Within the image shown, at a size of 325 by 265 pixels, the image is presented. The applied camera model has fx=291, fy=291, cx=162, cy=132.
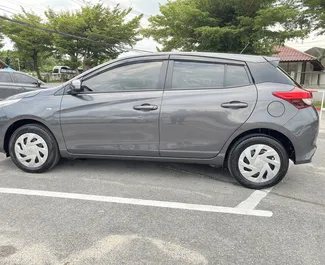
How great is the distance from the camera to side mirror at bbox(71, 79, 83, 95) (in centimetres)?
368

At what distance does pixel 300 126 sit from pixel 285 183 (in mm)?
877

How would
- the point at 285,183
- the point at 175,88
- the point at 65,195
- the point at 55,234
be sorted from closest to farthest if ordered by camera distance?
the point at 55,234
the point at 65,195
the point at 175,88
the point at 285,183

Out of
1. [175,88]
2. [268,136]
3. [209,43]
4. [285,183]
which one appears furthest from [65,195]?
[209,43]

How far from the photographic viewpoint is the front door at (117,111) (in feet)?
11.8

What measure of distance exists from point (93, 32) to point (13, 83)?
714 inches

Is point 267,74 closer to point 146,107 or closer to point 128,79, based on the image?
point 146,107

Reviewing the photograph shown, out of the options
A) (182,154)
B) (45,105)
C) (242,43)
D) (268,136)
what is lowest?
(182,154)

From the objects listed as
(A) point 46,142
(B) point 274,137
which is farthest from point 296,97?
(A) point 46,142

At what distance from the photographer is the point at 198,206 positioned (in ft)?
10.2

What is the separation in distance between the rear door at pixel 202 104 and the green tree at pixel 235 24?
11.8m

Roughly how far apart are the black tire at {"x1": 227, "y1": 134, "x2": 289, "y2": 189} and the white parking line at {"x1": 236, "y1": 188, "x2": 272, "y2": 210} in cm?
7

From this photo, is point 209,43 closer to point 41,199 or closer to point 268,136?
point 268,136

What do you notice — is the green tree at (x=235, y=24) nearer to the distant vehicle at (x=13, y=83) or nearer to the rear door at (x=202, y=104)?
the distant vehicle at (x=13, y=83)

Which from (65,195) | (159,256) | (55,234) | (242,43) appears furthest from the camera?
(242,43)
